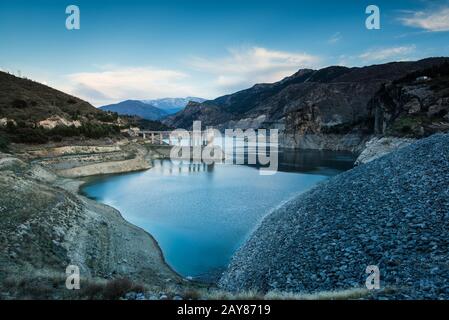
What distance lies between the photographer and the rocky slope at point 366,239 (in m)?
9.80

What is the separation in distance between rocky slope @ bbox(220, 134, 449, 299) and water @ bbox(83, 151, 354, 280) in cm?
238

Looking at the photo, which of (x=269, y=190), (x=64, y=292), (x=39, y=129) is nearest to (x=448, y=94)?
(x=269, y=190)

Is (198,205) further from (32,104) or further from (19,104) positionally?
(32,104)

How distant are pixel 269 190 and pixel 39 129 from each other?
4260 cm

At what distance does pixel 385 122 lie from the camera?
8612 cm

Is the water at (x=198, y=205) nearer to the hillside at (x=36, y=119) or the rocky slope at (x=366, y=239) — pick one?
the rocky slope at (x=366, y=239)

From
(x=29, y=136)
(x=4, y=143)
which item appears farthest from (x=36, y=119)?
(x=4, y=143)

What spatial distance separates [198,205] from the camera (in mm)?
32156

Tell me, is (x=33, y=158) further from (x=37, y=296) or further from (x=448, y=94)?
(x=448, y=94)

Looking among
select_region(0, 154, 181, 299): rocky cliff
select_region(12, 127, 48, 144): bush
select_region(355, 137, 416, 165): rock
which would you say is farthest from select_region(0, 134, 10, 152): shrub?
select_region(355, 137, 416, 165): rock

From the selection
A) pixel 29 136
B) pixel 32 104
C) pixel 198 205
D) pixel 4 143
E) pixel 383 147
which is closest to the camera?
pixel 198 205

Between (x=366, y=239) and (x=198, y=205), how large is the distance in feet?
69.1

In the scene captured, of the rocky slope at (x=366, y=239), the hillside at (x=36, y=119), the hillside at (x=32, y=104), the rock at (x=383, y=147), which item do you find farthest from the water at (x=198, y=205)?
the hillside at (x=32, y=104)

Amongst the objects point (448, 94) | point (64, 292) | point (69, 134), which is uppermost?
point (448, 94)
